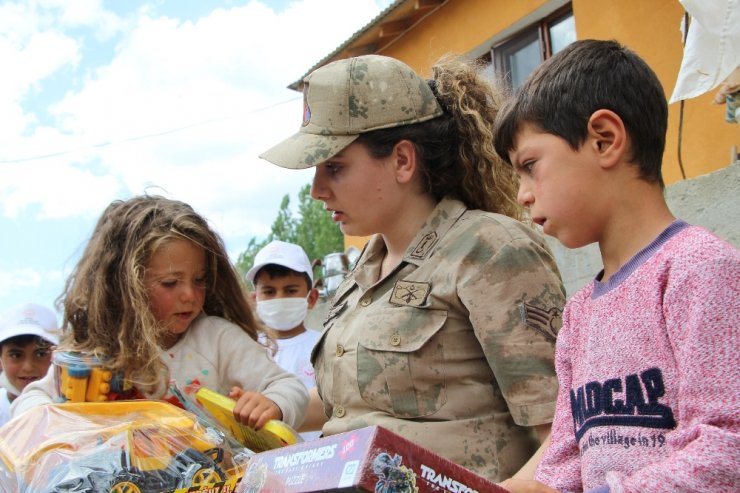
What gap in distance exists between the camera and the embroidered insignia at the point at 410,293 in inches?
86.4

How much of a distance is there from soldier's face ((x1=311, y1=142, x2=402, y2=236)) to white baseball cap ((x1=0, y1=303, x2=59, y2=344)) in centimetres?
280

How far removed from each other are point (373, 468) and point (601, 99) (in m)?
0.89

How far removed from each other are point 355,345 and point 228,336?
30.8 inches

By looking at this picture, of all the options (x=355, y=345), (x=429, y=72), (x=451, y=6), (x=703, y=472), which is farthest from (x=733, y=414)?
(x=451, y=6)

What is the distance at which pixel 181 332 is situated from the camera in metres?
2.89

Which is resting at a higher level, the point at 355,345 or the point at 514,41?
the point at 514,41

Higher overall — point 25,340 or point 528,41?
point 528,41

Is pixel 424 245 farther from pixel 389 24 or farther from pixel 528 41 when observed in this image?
pixel 389 24

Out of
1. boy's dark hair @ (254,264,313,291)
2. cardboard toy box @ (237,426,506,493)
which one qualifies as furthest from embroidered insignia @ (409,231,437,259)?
boy's dark hair @ (254,264,313,291)

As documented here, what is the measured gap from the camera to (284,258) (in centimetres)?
505

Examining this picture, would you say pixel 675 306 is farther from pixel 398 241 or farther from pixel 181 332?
pixel 181 332

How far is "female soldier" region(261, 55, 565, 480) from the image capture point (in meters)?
2.05

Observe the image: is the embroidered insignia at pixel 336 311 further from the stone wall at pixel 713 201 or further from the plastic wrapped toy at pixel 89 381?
the stone wall at pixel 713 201

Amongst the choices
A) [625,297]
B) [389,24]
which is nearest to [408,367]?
[625,297]
